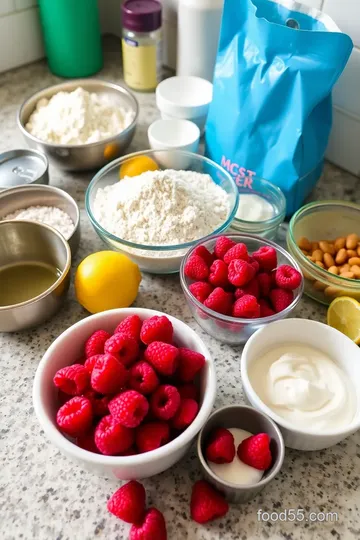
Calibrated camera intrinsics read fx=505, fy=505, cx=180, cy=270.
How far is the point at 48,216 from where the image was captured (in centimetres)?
97

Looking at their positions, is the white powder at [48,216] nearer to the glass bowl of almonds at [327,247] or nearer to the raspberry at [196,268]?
the raspberry at [196,268]

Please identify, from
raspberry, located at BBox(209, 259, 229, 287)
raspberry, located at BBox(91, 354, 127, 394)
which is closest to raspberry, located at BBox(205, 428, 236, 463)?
raspberry, located at BBox(91, 354, 127, 394)

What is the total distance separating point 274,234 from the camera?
995 millimetres

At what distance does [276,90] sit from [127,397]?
618 millimetres

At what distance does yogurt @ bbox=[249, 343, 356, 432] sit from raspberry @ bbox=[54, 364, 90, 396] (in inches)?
→ 9.5

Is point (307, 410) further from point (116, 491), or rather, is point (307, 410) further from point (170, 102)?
point (170, 102)

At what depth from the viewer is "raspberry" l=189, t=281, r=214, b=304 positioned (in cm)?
79

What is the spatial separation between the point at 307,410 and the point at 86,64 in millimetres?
1128

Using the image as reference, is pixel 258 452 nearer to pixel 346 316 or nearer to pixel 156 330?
pixel 156 330

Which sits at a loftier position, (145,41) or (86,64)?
(145,41)

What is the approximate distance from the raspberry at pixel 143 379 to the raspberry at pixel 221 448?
10cm

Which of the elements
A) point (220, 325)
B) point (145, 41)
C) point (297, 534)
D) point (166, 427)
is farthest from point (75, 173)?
point (297, 534)

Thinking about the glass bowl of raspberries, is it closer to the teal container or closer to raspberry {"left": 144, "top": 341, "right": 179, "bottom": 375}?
raspberry {"left": 144, "top": 341, "right": 179, "bottom": 375}

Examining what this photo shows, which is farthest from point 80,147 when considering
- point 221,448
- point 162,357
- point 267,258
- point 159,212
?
point 221,448
